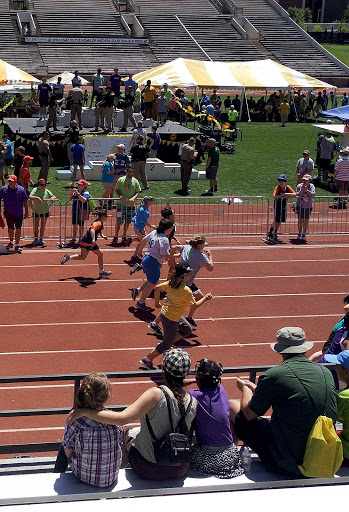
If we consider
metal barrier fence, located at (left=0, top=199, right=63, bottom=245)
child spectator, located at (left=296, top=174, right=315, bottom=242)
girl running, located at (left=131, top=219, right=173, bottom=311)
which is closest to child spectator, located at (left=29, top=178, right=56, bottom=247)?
metal barrier fence, located at (left=0, top=199, right=63, bottom=245)

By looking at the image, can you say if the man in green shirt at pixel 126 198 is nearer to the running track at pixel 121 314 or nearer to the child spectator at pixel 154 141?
the running track at pixel 121 314

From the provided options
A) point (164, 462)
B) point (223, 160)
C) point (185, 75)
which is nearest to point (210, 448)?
point (164, 462)

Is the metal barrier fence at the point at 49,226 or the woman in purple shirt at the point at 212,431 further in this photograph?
the metal barrier fence at the point at 49,226

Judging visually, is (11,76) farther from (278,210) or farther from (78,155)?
(278,210)

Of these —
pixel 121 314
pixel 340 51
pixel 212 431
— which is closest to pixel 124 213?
pixel 121 314

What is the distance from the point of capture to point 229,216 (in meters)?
20.4

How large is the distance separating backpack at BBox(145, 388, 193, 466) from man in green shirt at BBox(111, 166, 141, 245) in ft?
39.0

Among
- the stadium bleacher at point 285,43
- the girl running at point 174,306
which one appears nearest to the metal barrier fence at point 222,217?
the girl running at point 174,306

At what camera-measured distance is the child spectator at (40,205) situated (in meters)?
17.1

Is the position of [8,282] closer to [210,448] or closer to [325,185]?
[210,448]

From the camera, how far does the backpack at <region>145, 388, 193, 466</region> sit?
5957 mm

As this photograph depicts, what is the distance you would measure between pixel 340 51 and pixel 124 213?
61778 mm

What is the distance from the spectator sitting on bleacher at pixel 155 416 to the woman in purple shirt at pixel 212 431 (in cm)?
19

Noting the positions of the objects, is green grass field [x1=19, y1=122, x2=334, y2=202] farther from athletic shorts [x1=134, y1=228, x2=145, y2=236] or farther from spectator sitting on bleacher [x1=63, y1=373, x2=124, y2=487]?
spectator sitting on bleacher [x1=63, y1=373, x2=124, y2=487]
